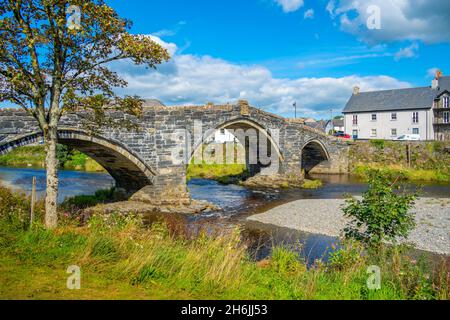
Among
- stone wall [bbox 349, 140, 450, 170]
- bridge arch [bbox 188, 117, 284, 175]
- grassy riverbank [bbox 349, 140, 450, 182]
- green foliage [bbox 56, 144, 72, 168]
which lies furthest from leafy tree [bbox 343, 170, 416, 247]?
green foliage [bbox 56, 144, 72, 168]

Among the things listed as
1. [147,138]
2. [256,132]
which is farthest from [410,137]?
[147,138]

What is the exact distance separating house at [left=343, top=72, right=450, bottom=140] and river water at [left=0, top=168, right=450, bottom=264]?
22288 mm

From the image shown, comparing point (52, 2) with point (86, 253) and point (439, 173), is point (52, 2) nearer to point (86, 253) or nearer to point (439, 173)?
point (86, 253)

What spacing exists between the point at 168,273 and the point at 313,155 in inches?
1485

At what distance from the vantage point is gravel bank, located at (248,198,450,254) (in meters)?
13.6

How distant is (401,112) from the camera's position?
5447cm

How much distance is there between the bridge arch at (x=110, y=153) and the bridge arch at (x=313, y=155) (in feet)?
74.4

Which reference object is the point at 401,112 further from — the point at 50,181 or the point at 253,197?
the point at 50,181

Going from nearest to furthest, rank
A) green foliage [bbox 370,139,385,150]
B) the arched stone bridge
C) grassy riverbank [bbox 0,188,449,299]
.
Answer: grassy riverbank [bbox 0,188,449,299], the arched stone bridge, green foliage [bbox 370,139,385,150]

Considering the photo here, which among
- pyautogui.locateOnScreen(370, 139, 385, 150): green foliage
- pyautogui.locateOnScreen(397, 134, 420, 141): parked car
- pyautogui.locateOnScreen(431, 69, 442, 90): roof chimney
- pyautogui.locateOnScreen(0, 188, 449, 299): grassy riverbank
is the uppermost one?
pyautogui.locateOnScreen(431, 69, 442, 90): roof chimney

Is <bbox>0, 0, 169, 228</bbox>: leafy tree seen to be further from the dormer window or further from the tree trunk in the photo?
the dormer window

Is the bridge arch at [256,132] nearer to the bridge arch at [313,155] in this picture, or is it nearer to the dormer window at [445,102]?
the bridge arch at [313,155]

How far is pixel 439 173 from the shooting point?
34281mm

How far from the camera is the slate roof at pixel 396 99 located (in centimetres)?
5272
